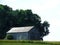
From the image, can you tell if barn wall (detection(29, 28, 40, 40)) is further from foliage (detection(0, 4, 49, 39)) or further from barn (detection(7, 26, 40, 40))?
foliage (detection(0, 4, 49, 39))

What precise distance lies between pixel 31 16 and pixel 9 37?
81.5ft

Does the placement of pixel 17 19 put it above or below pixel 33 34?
above

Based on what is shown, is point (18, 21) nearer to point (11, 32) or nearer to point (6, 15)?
point (6, 15)

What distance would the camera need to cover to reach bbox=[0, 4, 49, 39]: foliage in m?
98.0

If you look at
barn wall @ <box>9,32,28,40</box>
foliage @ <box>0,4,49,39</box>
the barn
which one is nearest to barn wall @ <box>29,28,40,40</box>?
the barn

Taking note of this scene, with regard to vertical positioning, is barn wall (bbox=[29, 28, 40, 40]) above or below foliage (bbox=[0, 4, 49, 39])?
below

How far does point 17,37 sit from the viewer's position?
3455 inches

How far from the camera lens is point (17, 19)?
10325 centimetres

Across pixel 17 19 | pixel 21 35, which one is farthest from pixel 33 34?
pixel 17 19

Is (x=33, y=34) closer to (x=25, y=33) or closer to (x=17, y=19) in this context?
(x=25, y=33)

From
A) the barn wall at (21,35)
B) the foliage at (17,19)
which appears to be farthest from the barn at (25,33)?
the foliage at (17,19)

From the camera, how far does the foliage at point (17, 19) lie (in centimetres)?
9800

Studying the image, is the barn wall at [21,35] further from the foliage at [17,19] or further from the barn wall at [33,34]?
the foliage at [17,19]

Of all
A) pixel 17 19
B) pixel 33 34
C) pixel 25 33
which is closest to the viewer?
pixel 25 33
